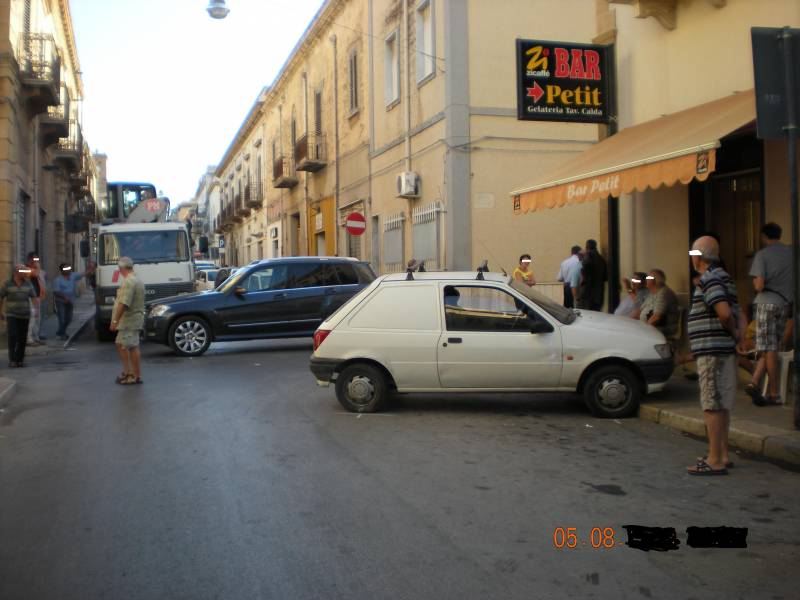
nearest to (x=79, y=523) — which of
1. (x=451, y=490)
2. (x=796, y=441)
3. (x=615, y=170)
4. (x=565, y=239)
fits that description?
(x=451, y=490)

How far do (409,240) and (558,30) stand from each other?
19.6 ft

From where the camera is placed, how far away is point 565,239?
18609 millimetres

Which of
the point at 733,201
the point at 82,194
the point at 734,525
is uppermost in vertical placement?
the point at 82,194

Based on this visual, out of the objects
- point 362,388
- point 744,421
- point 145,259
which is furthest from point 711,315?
point 145,259

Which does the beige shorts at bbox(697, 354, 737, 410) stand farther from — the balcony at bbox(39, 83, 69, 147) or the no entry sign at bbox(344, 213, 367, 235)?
the balcony at bbox(39, 83, 69, 147)

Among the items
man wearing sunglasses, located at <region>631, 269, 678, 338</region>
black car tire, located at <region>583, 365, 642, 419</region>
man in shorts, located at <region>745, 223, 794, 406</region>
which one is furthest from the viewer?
man wearing sunglasses, located at <region>631, 269, 678, 338</region>

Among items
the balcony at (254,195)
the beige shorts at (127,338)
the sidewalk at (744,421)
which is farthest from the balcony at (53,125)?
the sidewalk at (744,421)

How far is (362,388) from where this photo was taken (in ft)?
29.7

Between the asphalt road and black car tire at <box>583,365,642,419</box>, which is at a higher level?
black car tire at <box>583,365,642,419</box>

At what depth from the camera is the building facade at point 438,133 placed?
703 inches

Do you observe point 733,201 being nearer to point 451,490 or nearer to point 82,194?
point 451,490

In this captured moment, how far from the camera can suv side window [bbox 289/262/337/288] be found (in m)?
16.0

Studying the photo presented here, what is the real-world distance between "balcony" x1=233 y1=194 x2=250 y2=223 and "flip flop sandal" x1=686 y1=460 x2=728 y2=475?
43.8m

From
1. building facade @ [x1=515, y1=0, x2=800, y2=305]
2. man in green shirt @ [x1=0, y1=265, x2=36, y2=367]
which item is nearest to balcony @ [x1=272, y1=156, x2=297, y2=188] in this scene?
man in green shirt @ [x1=0, y1=265, x2=36, y2=367]
